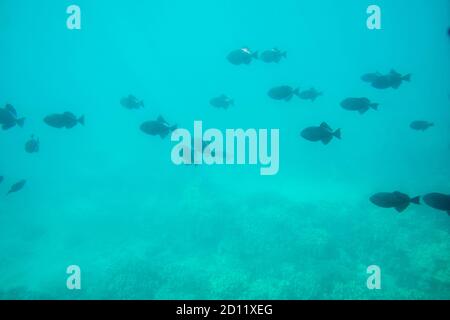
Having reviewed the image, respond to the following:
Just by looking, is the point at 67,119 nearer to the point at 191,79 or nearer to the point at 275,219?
the point at 275,219

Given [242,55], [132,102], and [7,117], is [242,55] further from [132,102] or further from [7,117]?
[7,117]

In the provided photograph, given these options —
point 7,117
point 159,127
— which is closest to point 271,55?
point 159,127

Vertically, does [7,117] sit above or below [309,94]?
below

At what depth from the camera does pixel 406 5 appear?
265 ft

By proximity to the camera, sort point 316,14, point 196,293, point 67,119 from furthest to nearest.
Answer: point 316,14 < point 196,293 < point 67,119

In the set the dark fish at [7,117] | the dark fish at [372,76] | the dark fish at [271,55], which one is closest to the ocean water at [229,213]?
the dark fish at [372,76]

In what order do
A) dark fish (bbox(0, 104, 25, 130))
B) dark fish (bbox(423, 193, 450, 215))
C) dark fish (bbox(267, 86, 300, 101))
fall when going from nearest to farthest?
dark fish (bbox(423, 193, 450, 215)), dark fish (bbox(0, 104, 25, 130)), dark fish (bbox(267, 86, 300, 101))

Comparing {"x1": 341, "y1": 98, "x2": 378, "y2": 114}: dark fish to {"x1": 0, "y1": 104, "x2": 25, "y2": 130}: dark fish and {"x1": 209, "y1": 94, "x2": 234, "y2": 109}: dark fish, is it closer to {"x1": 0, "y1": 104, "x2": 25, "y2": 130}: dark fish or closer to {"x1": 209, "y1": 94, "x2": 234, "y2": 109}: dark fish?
{"x1": 209, "y1": 94, "x2": 234, "y2": 109}: dark fish

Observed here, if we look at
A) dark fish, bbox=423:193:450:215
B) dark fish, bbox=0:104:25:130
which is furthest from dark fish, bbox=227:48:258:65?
dark fish, bbox=423:193:450:215

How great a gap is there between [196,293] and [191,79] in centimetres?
11271

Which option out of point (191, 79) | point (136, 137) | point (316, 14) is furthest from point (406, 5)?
point (136, 137)

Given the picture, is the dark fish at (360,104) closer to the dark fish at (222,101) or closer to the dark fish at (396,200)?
the dark fish at (396,200)
